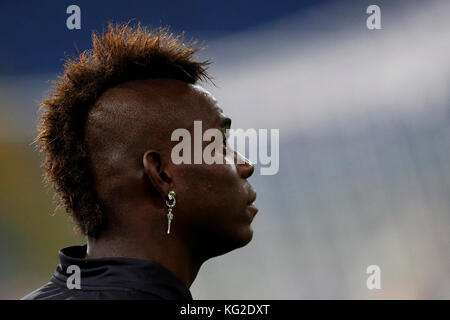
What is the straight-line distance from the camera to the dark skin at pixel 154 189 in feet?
5.78

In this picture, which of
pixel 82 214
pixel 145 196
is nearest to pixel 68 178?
pixel 82 214

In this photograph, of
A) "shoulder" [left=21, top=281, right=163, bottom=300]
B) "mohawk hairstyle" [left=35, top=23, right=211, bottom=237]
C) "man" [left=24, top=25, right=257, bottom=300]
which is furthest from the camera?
"mohawk hairstyle" [left=35, top=23, right=211, bottom=237]

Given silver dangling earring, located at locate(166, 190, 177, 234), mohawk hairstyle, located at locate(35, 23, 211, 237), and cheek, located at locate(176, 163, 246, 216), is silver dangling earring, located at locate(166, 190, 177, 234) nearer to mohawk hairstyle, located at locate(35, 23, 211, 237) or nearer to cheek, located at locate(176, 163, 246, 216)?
cheek, located at locate(176, 163, 246, 216)

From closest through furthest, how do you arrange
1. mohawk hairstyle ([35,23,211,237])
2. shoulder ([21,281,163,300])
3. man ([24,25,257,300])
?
shoulder ([21,281,163,300]) < man ([24,25,257,300]) < mohawk hairstyle ([35,23,211,237])

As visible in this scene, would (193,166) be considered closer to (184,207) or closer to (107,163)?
(184,207)

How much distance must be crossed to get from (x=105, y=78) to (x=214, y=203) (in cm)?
56

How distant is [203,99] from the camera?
1.93 metres

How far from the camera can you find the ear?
176cm

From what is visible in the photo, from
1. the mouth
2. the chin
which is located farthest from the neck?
the mouth

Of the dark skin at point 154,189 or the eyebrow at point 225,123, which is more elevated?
the eyebrow at point 225,123

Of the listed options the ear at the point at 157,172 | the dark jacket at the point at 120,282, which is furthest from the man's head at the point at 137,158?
the dark jacket at the point at 120,282

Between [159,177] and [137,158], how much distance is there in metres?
0.09

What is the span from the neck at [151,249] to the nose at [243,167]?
0.30m

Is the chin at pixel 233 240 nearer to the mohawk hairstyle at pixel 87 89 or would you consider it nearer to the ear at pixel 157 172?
the ear at pixel 157 172
